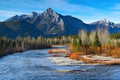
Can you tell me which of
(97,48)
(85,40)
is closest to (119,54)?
(97,48)

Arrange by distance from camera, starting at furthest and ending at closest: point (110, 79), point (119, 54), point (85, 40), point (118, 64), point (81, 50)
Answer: point (85, 40) < point (81, 50) < point (119, 54) < point (118, 64) < point (110, 79)

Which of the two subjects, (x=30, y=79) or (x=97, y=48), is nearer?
(x=30, y=79)

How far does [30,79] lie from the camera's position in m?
52.8

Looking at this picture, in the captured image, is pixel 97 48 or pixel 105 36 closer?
pixel 97 48

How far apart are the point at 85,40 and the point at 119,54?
182 feet

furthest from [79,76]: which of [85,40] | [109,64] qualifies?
[85,40]

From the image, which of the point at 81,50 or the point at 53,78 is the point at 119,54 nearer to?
the point at 81,50

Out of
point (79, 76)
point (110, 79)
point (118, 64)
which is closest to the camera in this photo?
point (110, 79)

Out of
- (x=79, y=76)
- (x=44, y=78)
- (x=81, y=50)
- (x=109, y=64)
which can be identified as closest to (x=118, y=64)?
(x=109, y=64)

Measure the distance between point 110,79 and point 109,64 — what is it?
2795 centimetres

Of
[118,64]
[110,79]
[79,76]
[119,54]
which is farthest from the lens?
[119,54]

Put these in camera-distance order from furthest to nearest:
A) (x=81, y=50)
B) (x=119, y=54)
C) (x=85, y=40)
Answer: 1. (x=85, y=40)
2. (x=81, y=50)
3. (x=119, y=54)

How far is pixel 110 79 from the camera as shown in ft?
172

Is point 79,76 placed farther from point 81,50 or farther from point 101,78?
point 81,50
